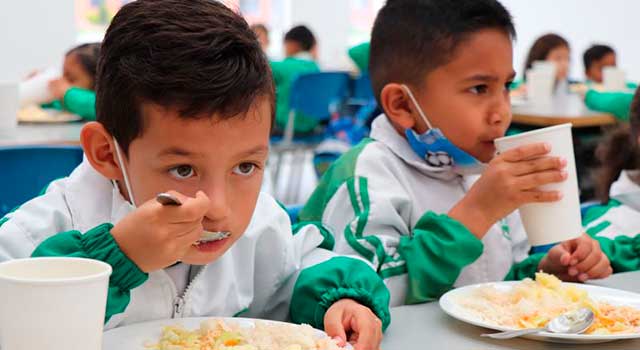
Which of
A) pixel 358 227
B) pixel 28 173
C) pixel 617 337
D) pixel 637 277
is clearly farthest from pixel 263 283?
pixel 28 173

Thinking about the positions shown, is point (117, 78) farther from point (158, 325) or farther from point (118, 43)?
point (158, 325)

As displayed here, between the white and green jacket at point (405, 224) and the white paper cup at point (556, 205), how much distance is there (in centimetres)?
12

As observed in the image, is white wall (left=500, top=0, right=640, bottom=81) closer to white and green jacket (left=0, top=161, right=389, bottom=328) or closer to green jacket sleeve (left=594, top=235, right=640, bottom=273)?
green jacket sleeve (left=594, top=235, right=640, bottom=273)

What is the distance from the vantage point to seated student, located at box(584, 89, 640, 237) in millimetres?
A: 1798

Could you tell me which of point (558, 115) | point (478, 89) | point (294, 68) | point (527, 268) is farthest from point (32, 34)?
point (527, 268)

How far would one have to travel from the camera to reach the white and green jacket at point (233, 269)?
1.07 metres

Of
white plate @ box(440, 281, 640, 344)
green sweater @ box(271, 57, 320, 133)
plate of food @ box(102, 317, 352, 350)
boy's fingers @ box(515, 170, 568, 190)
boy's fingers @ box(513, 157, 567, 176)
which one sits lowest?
green sweater @ box(271, 57, 320, 133)

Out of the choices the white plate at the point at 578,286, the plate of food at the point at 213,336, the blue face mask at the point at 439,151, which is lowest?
the white plate at the point at 578,286

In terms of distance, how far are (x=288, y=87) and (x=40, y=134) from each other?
11.2ft

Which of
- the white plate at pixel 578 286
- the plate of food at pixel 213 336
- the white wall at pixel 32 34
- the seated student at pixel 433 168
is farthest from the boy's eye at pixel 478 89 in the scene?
the white wall at pixel 32 34

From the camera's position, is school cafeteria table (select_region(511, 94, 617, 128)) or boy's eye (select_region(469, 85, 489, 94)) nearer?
boy's eye (select_region(469, 85, 489, 94))

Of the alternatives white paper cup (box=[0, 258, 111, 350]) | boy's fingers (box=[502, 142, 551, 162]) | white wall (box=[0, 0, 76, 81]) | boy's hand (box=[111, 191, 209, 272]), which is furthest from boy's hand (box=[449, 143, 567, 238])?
white wall (box=[0, 0, 76, 81])

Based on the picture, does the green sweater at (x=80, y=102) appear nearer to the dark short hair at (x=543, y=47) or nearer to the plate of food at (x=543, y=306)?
the plate of food at (x=543, y=306)

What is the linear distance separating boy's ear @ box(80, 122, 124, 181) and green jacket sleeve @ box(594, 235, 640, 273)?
0.95 meters
